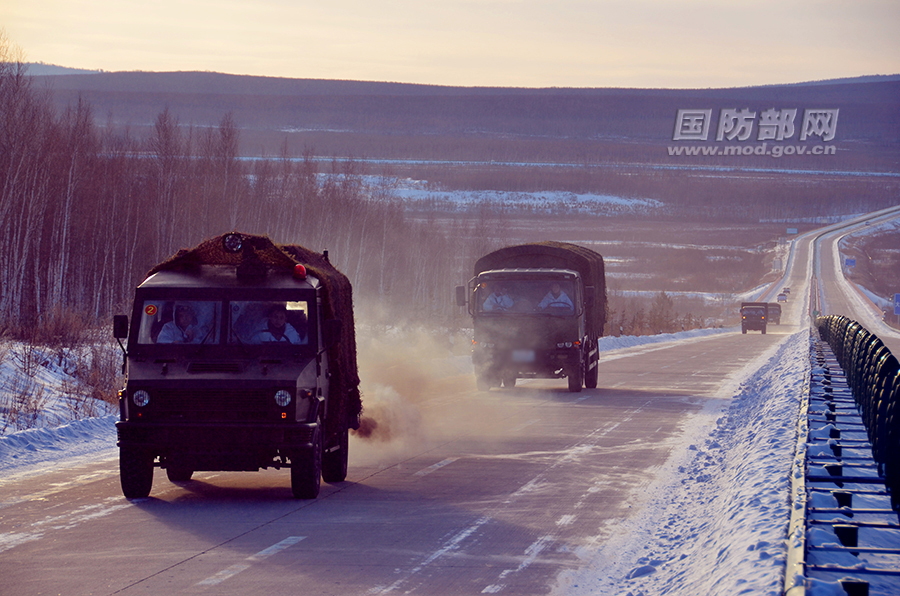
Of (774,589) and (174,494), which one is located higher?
(774,589)

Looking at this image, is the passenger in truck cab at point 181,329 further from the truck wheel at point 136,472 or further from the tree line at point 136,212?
the tree line at point 136,212

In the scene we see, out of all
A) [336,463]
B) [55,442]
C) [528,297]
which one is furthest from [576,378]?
[336,463]

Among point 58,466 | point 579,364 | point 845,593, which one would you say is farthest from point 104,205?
point 845,593

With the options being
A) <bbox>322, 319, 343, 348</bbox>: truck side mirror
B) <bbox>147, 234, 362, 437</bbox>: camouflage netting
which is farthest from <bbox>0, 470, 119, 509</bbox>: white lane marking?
<bbox>322, 319, 343, 348</bbox>: truck side mirror

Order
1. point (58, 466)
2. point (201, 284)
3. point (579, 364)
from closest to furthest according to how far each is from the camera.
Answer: point (201, 284)
point (58, 466)
point (579, 364)

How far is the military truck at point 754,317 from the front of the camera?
83.2m

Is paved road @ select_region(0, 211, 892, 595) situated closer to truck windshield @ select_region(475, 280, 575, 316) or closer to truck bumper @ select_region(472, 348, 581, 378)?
truck bumper @ select_region(472, 348, 581, 378)

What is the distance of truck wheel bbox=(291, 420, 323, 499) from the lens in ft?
33.3

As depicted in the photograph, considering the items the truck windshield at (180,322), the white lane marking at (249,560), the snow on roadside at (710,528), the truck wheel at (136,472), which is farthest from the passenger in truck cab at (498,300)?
the white lane marking at (249,560)

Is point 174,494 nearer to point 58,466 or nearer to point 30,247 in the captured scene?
point 58,466

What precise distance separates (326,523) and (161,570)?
2.06 m

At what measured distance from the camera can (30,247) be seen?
6197 cm

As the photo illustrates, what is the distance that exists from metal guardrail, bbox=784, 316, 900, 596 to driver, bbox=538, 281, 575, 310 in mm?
8567

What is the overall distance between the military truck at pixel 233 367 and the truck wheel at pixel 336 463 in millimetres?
66
